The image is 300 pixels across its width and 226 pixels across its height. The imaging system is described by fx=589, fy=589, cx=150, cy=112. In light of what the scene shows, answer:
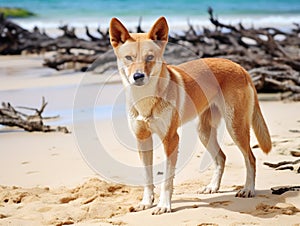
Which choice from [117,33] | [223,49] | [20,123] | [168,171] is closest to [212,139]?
[168,171]

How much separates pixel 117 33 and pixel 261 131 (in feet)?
5.20

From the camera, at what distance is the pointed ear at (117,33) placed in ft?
13.9

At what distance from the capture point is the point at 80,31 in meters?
24.2

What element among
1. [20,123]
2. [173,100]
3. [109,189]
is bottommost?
[20,123]

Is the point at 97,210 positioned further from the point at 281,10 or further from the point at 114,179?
the point at 281,10

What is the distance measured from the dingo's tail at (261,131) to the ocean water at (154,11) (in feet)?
75.7

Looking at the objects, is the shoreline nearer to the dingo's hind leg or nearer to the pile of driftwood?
the pile of driftwood

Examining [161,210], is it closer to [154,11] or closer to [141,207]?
[141,207]

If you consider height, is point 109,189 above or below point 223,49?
below

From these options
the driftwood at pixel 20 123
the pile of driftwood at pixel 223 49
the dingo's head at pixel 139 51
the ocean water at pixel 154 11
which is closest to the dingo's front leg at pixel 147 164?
the dingo's head at pixel 139 51

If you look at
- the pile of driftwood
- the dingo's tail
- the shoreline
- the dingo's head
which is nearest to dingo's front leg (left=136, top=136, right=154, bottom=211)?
the dingo's head

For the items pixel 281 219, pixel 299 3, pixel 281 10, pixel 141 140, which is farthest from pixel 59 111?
pixel 299 3

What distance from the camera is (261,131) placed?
5039mm

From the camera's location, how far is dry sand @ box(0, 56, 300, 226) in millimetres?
4227
